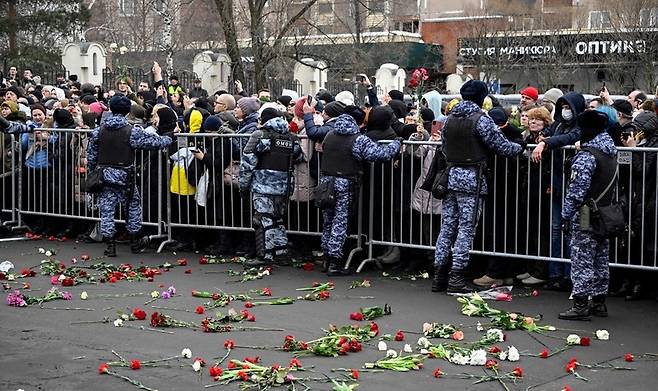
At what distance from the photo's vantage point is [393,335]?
30.5 ft

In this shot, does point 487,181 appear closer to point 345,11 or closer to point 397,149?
point 397,149

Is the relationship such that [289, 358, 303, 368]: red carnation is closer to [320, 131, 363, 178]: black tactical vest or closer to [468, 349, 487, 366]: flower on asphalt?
[468, 349, 487, 366]: flower on asphalt

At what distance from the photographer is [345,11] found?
5697cm

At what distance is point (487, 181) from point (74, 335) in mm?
4485

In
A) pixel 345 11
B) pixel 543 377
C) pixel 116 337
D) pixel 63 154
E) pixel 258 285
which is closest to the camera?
pixel 543 377

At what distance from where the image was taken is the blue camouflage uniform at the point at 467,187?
35.9 feet

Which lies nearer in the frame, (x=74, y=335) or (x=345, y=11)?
(x=74, y=335)

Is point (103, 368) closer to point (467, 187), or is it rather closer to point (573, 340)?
point (573, 340)

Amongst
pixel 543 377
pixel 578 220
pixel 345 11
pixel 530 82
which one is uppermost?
pixel 345 11

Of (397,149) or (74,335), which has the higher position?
(397,149)

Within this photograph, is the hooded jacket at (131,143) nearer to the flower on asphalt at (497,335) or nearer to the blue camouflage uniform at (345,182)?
the blue camouflage uniform at (345,182)

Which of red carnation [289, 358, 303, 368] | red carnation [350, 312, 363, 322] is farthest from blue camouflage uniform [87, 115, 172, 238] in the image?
red carnation [289, 358, 303, 368]

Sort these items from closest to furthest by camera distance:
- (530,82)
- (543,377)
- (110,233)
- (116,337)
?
(543,377)
(116,337)
(110,233)
(530,82)

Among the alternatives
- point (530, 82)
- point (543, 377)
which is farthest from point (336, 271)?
point (530, 82)
